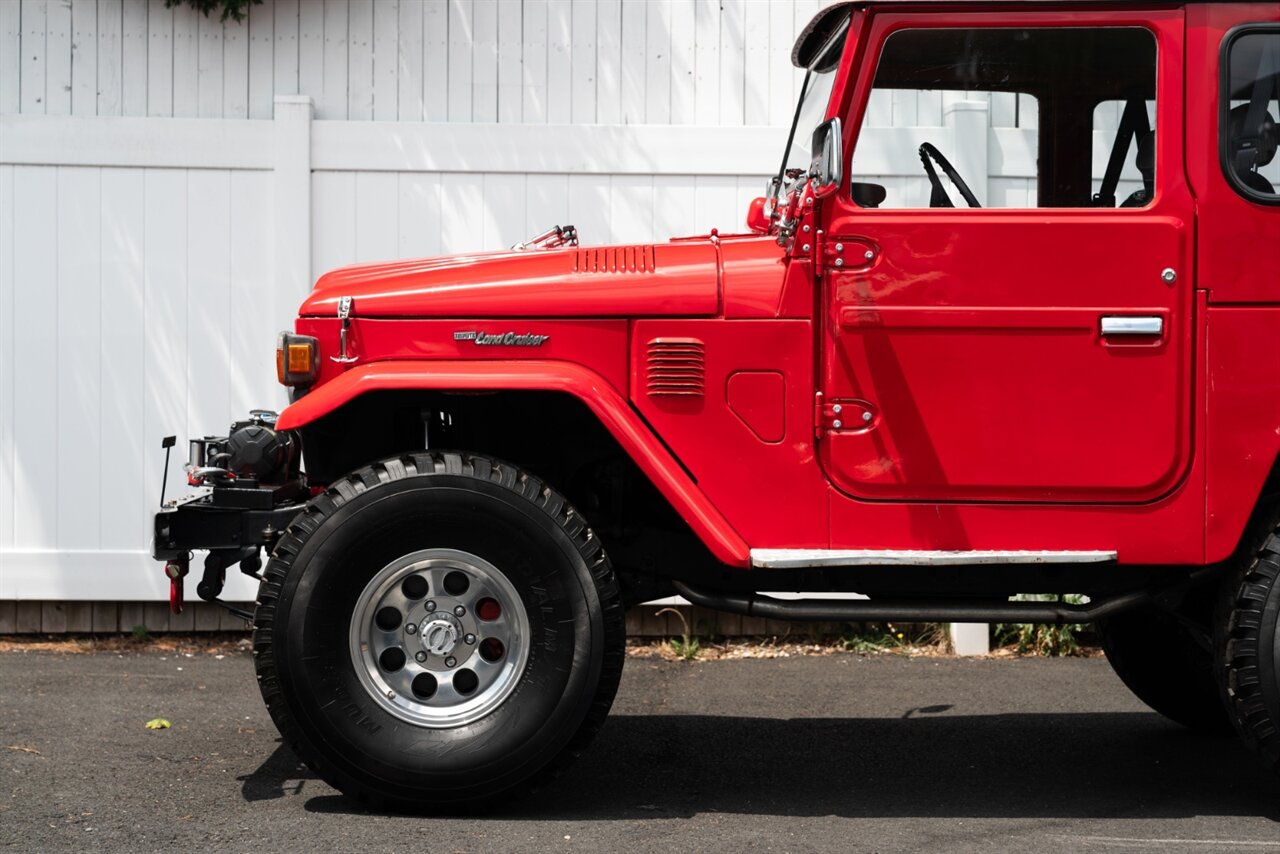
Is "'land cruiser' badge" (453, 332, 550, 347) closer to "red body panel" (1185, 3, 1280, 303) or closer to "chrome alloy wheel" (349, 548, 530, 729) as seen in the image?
"chrome alloy wheel" (349, 548, 530, 729)

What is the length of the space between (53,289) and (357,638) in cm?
366

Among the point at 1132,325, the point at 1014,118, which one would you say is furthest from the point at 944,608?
the point at 1014,118

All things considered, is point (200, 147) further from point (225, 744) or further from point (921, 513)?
point (921, 513)

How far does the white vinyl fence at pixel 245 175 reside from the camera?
23.5ft

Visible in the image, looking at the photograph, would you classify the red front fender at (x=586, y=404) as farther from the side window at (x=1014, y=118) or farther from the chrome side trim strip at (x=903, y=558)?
the side window at (x=1014, y=118)

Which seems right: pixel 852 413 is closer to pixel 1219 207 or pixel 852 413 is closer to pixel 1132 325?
pixel 1132 325

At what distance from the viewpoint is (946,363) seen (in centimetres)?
441

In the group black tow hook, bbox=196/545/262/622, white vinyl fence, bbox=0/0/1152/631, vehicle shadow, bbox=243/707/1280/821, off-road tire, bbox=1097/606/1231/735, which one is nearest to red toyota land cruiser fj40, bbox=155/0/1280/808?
black tow hook, bbox=196/545/262/622

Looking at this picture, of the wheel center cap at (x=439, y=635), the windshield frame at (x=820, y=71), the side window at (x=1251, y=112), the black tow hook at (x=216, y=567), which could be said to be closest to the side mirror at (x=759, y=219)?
the windshield frame at (x=820, y=71)

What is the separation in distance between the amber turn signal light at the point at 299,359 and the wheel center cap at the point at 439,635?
33.2 inches

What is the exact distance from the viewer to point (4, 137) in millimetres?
7121

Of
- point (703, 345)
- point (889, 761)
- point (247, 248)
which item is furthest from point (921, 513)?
point (247, 248)

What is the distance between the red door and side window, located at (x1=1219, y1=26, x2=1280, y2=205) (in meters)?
0.16

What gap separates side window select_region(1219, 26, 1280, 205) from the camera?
4398mm
